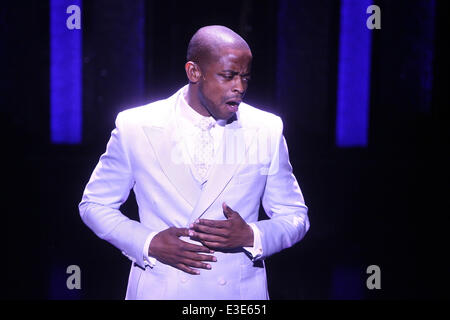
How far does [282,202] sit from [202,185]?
0.29 m

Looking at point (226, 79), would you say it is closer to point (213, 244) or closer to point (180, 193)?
point (180, 193)

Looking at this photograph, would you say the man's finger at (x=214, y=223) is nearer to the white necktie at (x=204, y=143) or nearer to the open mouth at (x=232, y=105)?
the white necktie at (x=204, y=143)

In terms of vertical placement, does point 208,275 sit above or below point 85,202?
below

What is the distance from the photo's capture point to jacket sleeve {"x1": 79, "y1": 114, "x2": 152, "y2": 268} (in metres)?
1.75

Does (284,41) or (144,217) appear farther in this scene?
(284,41)

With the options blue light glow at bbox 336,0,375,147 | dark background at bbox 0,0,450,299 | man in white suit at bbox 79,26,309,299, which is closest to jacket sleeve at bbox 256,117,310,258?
man in white suit at bbox 79,26,309,299

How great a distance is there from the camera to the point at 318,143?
4223 millimetres

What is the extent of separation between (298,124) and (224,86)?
2.67 meters

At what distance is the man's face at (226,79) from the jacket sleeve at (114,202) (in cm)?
33

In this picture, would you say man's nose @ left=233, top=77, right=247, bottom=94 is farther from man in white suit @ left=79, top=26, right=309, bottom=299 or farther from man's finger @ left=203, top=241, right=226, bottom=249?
man's finger @ left=203, top=241, right=226, bottom=249

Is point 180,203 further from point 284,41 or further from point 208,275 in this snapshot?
point 284,41

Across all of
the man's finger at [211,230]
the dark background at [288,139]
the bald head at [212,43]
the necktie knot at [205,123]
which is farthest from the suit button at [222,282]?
the dark background at [288,139]

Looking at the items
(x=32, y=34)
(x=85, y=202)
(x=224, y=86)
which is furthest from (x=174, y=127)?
(x=32, y=34)

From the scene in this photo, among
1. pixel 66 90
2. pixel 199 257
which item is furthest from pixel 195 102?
pixel 66 90
